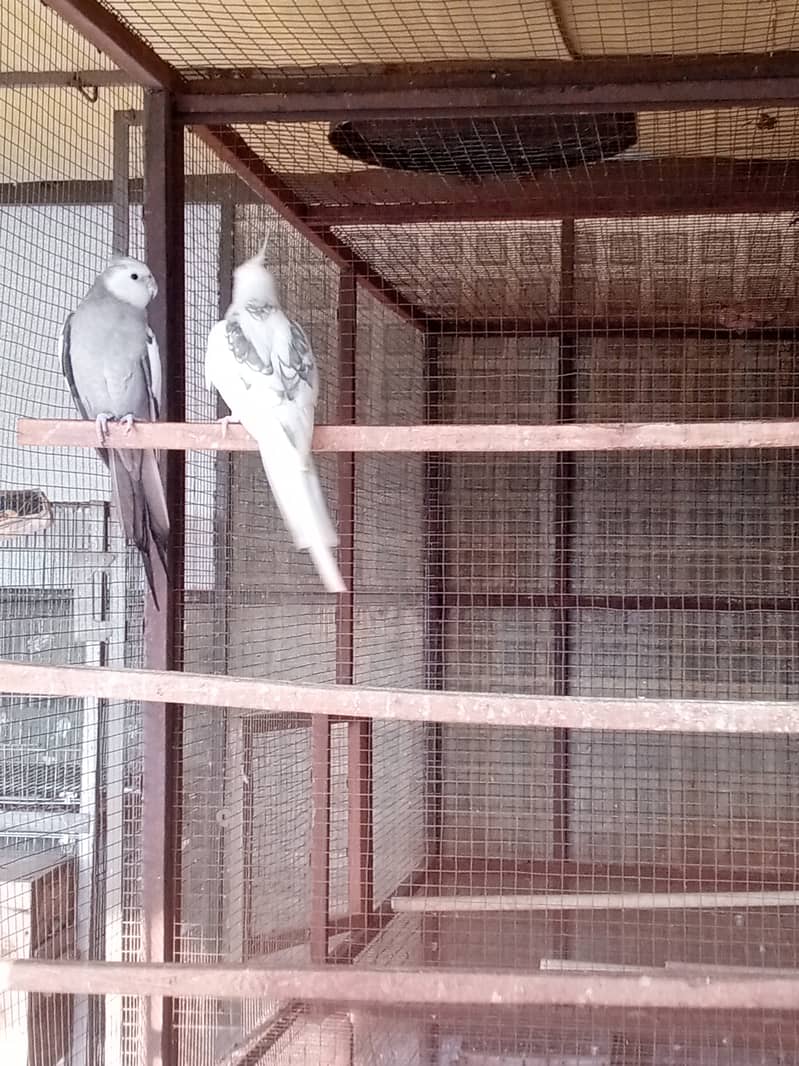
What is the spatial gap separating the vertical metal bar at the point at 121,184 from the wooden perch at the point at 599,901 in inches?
82.2

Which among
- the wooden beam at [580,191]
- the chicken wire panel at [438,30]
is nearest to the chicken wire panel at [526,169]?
the wooden beam at [580,191]

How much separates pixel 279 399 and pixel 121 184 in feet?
3.76

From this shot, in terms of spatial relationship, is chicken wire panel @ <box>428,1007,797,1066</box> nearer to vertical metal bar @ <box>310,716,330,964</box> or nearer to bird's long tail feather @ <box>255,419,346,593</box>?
vertical metal bar @ <box>310,716,330,964</box>

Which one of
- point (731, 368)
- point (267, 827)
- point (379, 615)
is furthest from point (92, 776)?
point (731, 368)

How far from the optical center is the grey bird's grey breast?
2.13 m

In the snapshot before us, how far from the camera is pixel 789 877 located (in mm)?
3557

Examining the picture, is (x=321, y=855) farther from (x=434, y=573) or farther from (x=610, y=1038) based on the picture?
(x=434, y=573)

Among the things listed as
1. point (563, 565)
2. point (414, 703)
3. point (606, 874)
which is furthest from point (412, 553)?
point (414, 703)

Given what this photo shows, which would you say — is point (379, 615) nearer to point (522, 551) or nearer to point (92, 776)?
point (522, 551)

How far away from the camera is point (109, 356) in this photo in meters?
2.15

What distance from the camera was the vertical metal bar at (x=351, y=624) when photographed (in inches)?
120

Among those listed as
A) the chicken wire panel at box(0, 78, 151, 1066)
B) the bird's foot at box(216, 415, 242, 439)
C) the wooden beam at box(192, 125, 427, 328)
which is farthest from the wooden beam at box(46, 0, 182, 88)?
the bird's foot at box(216, 415, 242, 439)

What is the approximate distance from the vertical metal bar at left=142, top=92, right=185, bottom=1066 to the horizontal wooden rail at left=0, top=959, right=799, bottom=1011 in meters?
0.57

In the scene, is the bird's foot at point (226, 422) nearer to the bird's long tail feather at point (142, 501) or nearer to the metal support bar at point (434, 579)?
the bird's long tail feather at point (142, 501)
